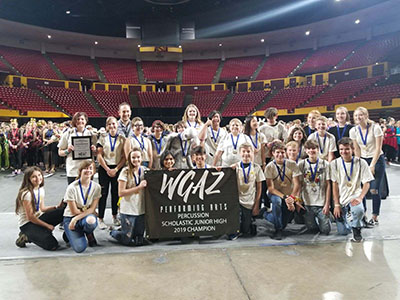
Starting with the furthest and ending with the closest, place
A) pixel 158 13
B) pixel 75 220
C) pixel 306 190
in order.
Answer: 1. pixel 158 13
2. pixel 306 190
3. pixel 75 220

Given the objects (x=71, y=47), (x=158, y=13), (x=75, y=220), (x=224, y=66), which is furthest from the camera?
(x=224, y=66)

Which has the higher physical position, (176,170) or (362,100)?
(362,100)

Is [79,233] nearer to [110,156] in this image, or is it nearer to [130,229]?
[130,229]

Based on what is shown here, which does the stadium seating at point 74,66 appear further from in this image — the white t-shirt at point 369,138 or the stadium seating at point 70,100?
the white t-shirt at point 369,138

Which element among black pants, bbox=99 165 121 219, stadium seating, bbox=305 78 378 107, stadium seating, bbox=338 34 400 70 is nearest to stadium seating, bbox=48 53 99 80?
A: stadium seating, bbox=305 78 378 107

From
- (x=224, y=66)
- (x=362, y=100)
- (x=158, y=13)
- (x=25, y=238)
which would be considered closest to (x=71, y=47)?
(x=158, y=13)

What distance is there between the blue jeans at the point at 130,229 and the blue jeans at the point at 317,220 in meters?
2.19

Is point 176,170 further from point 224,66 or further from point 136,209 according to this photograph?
point 224,66

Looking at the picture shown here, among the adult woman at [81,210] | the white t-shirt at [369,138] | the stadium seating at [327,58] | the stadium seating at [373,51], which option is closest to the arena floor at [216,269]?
the adult woman at [81,210]

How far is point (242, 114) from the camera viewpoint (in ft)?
75.2

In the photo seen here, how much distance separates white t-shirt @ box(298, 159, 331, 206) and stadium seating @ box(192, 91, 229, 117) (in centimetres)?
2020

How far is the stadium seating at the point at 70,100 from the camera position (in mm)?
21391

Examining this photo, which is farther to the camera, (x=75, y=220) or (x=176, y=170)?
(x=176, y=170)

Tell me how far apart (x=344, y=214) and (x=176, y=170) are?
224cm
